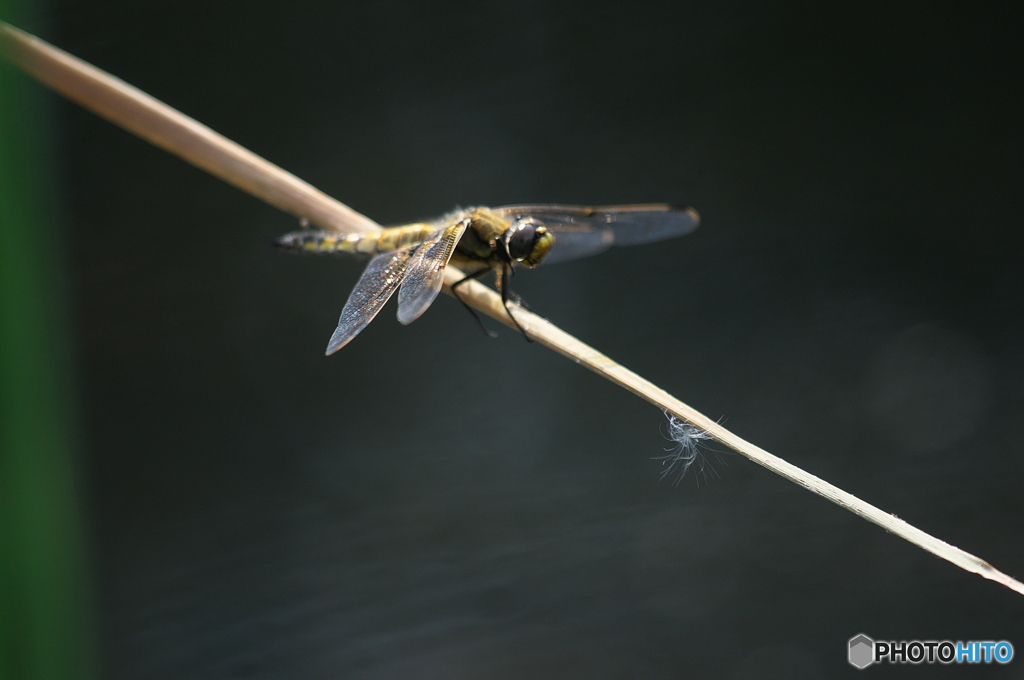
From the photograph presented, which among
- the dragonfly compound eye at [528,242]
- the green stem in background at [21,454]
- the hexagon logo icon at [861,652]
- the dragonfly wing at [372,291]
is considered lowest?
the hexagon logo icon at [861,652]

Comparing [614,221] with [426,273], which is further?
[614,221]

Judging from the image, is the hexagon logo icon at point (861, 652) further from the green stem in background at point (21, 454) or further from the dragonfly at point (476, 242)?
the green stem in background at point (21, 454)

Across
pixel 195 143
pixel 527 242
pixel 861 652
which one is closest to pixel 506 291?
pixel 527 242

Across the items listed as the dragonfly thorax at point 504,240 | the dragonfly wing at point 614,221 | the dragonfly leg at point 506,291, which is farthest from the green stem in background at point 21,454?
the dragonfly wing at point 614,221

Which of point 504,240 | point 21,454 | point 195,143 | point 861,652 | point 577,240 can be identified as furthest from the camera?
point 861,652

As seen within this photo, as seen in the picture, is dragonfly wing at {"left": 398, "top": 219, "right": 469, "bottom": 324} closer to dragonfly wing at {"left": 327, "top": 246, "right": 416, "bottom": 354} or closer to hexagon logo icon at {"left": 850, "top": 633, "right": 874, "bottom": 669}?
dragonfly wing at {"left": 327, "top": 246, "right": 416, "bottom": 354}

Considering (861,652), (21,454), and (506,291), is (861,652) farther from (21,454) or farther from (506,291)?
(21,454)

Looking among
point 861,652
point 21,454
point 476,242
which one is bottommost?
point 861,652
